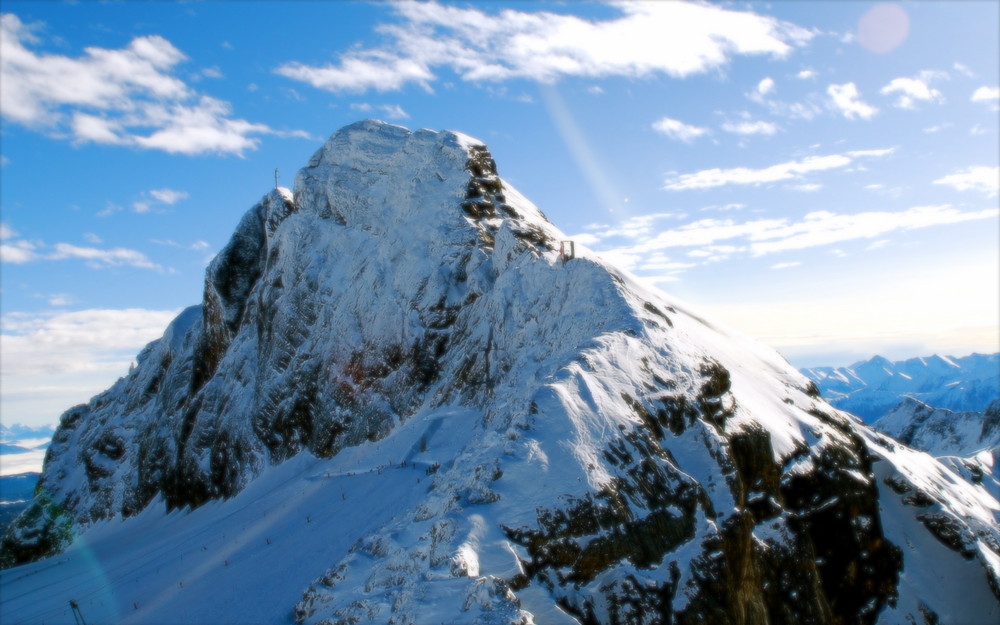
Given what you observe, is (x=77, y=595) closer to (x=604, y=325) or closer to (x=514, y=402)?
(x=514, y=402)

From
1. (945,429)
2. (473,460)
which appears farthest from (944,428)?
(473,460)

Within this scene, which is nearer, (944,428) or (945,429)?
(945,429)

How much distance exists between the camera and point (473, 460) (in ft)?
44.6

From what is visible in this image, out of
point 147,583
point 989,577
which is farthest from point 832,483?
point 147,583

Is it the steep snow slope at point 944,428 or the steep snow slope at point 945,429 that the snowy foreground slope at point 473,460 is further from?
the steep snow slope at point 944,428

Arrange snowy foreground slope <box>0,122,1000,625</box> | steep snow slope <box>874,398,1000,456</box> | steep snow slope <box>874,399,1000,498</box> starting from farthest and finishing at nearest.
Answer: steep snow slope <box>874,398,1000,456</box>, steep snow slope <box>874,399,1000,498</box>, snowy foreground slope <box>0,122,1000,625</box>

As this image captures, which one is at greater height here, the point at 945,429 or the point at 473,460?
the point at 473,460

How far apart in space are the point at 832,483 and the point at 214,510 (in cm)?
3264

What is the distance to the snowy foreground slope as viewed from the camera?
38.4 feet

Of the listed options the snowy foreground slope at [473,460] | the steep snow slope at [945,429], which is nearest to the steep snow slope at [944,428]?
the steep snow slope at [945,429]

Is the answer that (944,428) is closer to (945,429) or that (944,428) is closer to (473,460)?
(945,429)

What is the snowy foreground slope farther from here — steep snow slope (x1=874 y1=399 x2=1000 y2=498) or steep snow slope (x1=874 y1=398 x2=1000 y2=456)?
steep snow slope (x1=874 y1=398 x2=1000 y2=456)

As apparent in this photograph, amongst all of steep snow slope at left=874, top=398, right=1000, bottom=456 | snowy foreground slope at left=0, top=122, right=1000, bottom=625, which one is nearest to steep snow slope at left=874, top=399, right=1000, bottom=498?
steep snow slope at left=874, top=398, right=1000, bottom=456

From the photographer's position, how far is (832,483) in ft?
61.6
